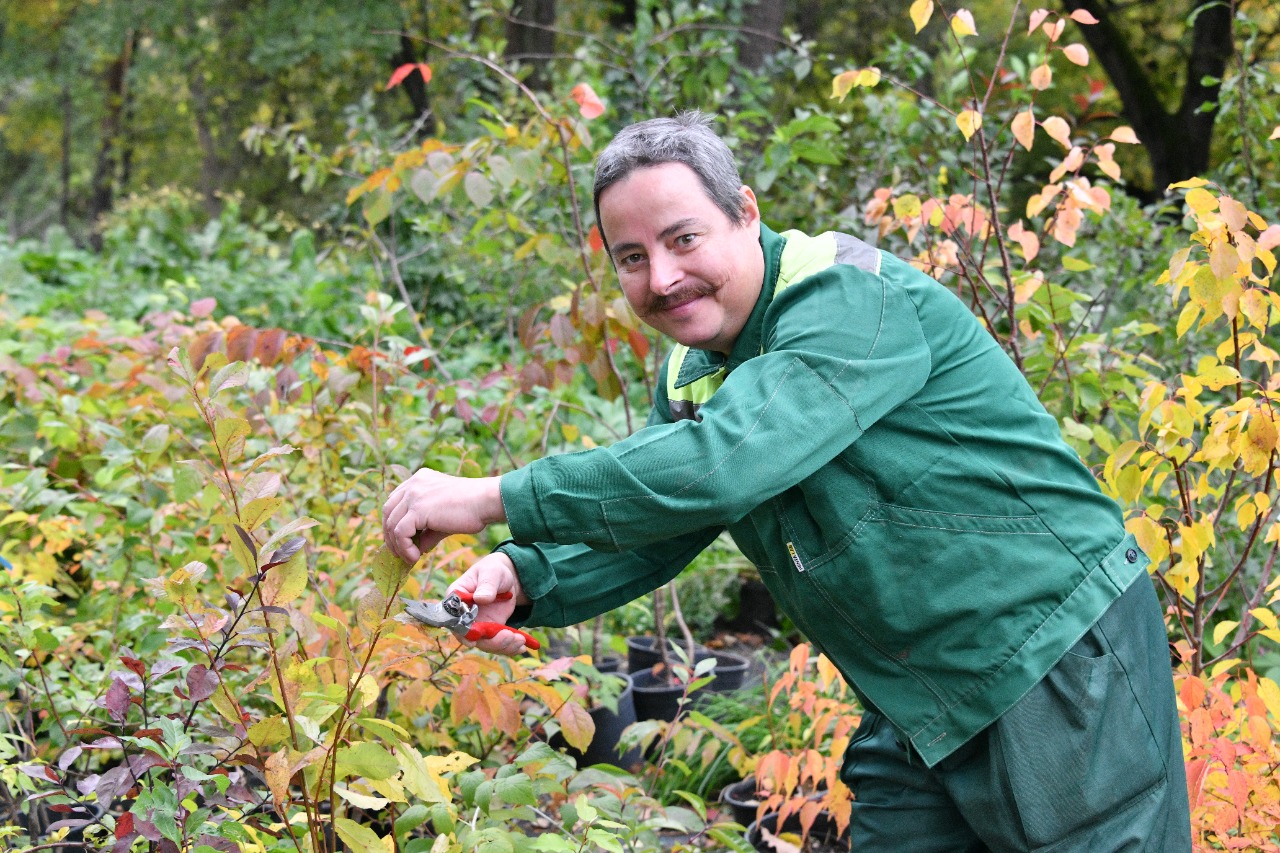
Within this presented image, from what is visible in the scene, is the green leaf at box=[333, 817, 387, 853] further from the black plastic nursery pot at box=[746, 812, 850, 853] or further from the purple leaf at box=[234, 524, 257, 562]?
the black plastic nursery pot at box=[746, 812, 850, 853]

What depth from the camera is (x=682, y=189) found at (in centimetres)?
188

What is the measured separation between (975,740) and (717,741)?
1460 mm

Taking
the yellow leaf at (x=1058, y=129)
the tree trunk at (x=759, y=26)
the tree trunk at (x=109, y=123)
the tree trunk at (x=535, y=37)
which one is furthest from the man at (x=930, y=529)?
the tree trunk at (x=109, y=123)

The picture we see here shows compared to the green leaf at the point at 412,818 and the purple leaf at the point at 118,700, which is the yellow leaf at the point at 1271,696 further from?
the purple leaf at the point at 118,700

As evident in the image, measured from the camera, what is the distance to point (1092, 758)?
72.2 inches

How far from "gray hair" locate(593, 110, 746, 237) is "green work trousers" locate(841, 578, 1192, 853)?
89 centimetres

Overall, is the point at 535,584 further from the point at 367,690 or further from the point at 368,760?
the point at 368,760

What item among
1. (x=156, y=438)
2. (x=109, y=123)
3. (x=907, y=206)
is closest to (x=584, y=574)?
(x=156, y=438)

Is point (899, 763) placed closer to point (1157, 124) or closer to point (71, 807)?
point (71, 807)

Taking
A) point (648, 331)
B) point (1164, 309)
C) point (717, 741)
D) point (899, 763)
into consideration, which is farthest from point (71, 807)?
point (1164, 309)

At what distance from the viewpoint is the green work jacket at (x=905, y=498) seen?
5.47 feet

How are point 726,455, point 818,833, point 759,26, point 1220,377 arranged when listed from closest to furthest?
1. point 726,455
2. point 1220,377
3. point 818,833
4. point 759,26

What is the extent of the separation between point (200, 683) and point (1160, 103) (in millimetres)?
11212

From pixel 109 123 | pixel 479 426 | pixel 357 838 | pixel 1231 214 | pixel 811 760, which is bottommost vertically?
pixel 811 760
